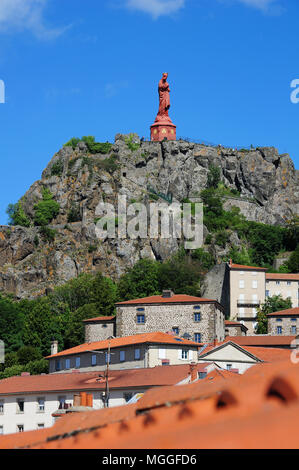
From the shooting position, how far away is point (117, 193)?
448 ft

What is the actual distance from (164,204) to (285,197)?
28.5 metres

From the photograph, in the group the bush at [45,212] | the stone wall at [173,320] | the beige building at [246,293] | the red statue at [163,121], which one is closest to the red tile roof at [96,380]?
the stone wall at [173,320]

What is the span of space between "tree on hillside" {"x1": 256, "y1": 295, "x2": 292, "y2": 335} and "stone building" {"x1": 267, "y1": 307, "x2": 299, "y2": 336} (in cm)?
305

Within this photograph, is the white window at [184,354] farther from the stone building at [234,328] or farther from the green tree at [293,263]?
the green tree at [293,263]

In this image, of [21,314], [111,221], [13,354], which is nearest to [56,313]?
[21,314]

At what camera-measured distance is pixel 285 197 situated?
15288 centimetres

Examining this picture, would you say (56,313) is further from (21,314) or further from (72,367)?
(72,367)

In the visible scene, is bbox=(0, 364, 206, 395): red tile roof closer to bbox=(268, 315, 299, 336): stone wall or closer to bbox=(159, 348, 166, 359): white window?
bbox=(159, 348, 166, 359): white window

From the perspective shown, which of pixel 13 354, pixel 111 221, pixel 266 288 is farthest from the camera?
pixel 111 221

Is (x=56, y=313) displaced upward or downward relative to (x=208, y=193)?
downward

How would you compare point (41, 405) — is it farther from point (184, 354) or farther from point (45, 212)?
point (45, 212)

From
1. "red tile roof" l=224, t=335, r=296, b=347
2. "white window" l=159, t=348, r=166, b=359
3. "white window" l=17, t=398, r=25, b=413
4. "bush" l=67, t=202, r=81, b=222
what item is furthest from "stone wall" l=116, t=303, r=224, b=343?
"bush" l=67, t=202, r=81, b=222

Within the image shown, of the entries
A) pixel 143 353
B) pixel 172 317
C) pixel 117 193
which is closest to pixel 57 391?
pixel 143 353

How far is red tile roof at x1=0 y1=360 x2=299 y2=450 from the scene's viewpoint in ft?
18.4
